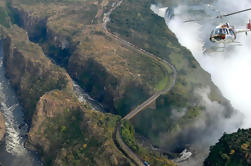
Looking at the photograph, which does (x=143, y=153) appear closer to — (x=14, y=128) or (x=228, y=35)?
(x=228, y=35)

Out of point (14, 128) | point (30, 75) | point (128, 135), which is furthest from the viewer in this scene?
point (30, 75)

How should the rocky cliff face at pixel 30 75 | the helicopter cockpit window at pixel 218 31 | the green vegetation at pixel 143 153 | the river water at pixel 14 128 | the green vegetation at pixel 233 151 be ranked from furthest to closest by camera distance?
the rocky cliff face at pixel 30 75, the river water at pixel 14 128, the green vegetation at pixel 143 153, the green vegetation at pixel 233 151, the helicopter cockpit window at pixel 218 31

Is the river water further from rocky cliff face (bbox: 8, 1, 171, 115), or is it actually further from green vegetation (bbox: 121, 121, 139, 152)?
green vegetation (bbox: 121, 121, 139, 152)

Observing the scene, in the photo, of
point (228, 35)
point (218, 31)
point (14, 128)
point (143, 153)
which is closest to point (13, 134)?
point (14, 128)

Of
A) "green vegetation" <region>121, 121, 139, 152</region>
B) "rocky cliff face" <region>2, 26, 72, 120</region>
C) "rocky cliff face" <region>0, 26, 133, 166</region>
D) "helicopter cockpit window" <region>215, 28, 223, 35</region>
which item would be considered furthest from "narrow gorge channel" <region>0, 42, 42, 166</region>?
"helicopter cockpit window" <region>215, 28, 223, 35</region>

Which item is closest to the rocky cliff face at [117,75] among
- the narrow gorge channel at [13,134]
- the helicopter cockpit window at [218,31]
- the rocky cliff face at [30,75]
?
the rocky cliff face at [30,75]

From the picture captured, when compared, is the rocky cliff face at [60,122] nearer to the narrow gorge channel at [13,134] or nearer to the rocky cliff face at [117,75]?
the narrow gorge channel at [13,134]

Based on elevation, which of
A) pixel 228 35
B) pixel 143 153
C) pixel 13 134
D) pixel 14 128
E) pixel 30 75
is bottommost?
pixel 13 134

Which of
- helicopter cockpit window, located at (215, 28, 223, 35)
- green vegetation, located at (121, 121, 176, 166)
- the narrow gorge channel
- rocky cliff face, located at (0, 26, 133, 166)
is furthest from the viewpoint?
the narrow gorge channel

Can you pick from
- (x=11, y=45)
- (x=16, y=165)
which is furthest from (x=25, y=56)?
(x=16, y=165)
